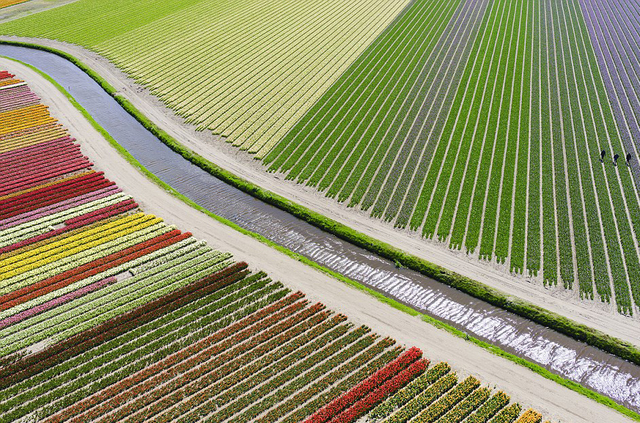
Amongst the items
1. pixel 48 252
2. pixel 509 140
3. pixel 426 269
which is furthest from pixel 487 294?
pixel 48 252

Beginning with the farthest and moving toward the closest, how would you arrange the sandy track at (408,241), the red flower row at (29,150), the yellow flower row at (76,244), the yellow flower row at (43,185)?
the red flower row at (29,150) < the yellow flower row at (43,185) < the yellow flower row at (76,244) < the sandy track at (408,241)

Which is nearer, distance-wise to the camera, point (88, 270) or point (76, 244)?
point (88, 270)

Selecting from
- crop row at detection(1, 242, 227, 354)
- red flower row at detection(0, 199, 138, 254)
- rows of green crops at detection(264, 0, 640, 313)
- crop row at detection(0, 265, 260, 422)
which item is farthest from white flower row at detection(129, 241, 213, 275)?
rows of green crops at detection(264, 0, 640, 313)

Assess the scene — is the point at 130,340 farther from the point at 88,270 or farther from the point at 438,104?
the point at 438,104

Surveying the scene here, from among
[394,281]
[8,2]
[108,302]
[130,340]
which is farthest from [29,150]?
[8,2]


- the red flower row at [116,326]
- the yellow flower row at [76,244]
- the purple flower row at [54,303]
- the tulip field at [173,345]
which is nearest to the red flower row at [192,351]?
the tulip field at [173,345]

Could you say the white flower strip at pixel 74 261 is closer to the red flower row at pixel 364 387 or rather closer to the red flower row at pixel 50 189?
the red flower row at pixel 50 189

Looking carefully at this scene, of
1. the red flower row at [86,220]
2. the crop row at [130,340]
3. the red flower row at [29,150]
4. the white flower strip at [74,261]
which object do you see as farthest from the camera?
the red flower row at [29,150]

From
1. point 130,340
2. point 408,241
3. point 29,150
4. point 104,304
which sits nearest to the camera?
point 130,340
